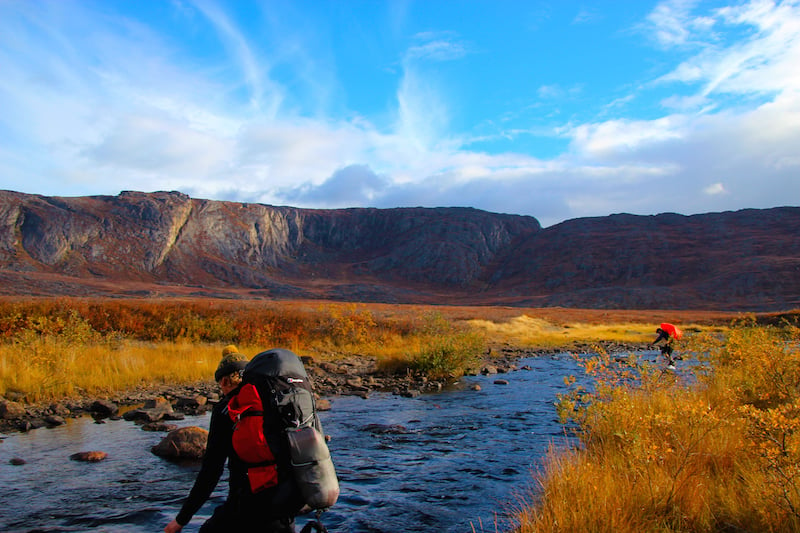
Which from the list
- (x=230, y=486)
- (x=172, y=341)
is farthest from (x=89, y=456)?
(x=172, y=341)

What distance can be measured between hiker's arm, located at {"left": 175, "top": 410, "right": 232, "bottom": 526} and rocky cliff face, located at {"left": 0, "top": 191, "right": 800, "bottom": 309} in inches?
3234

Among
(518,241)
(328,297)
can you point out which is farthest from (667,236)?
(328,297)

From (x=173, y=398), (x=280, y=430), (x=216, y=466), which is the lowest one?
(x=173, y=398)

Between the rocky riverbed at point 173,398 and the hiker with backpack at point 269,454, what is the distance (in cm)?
770

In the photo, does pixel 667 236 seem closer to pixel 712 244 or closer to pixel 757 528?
pixel 712 244

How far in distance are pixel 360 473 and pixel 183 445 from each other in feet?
9.65

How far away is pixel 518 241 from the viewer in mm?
154000

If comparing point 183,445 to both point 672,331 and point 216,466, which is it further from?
point 672,331

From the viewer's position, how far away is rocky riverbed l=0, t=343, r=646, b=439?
36.7 ft

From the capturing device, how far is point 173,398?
1357 centimetres

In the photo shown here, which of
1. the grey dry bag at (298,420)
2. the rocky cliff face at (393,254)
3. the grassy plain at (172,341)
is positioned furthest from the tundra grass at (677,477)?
the rocky cliff face at (393,254)

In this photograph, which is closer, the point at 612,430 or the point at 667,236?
the point at 612,430

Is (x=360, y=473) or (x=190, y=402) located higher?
(x=190, y=402)

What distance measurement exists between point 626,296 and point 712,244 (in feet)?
140
